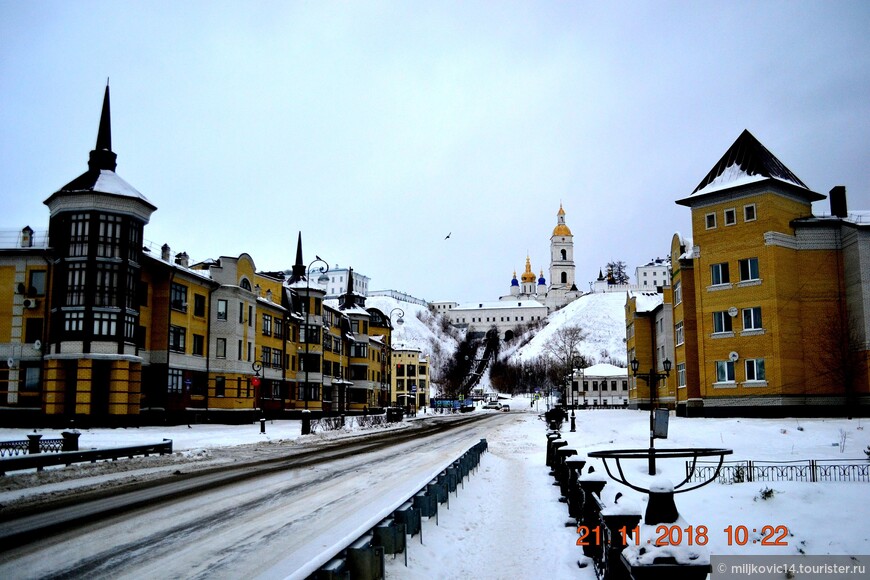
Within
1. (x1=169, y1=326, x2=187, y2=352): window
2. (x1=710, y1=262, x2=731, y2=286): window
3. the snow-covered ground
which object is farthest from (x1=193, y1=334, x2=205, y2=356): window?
(x1=710, y1=262, x2=731, y2=286): window

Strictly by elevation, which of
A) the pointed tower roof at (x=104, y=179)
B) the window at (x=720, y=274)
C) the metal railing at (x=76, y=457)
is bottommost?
the metal railing at (x=76, y=457)

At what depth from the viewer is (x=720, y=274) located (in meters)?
40.6

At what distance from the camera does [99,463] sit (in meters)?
21.3

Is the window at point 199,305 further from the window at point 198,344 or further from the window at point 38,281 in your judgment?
the window at point 38,281

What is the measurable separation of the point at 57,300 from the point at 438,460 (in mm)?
26716

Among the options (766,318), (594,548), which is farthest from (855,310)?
(594,548)

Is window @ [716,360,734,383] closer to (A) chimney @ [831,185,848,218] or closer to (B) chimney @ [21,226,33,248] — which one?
(A) chimney @ [831,185,848,218]

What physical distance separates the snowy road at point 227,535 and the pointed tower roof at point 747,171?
31.2 meters

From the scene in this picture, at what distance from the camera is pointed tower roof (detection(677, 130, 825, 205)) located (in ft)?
128

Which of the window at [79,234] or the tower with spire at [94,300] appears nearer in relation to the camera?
the tower with spire at [94,300]

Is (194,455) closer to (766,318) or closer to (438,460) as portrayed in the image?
(438,460)

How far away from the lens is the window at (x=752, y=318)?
3859 centimetres

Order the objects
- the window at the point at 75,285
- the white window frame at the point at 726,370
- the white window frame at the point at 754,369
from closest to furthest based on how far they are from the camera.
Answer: the window at the point at 75,285
the white window frame at the point at 754,369
the white window frame at the point at 726,370

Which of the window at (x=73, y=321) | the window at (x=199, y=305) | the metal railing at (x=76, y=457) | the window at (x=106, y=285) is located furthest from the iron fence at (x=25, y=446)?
the window at (x=199, y=305)
